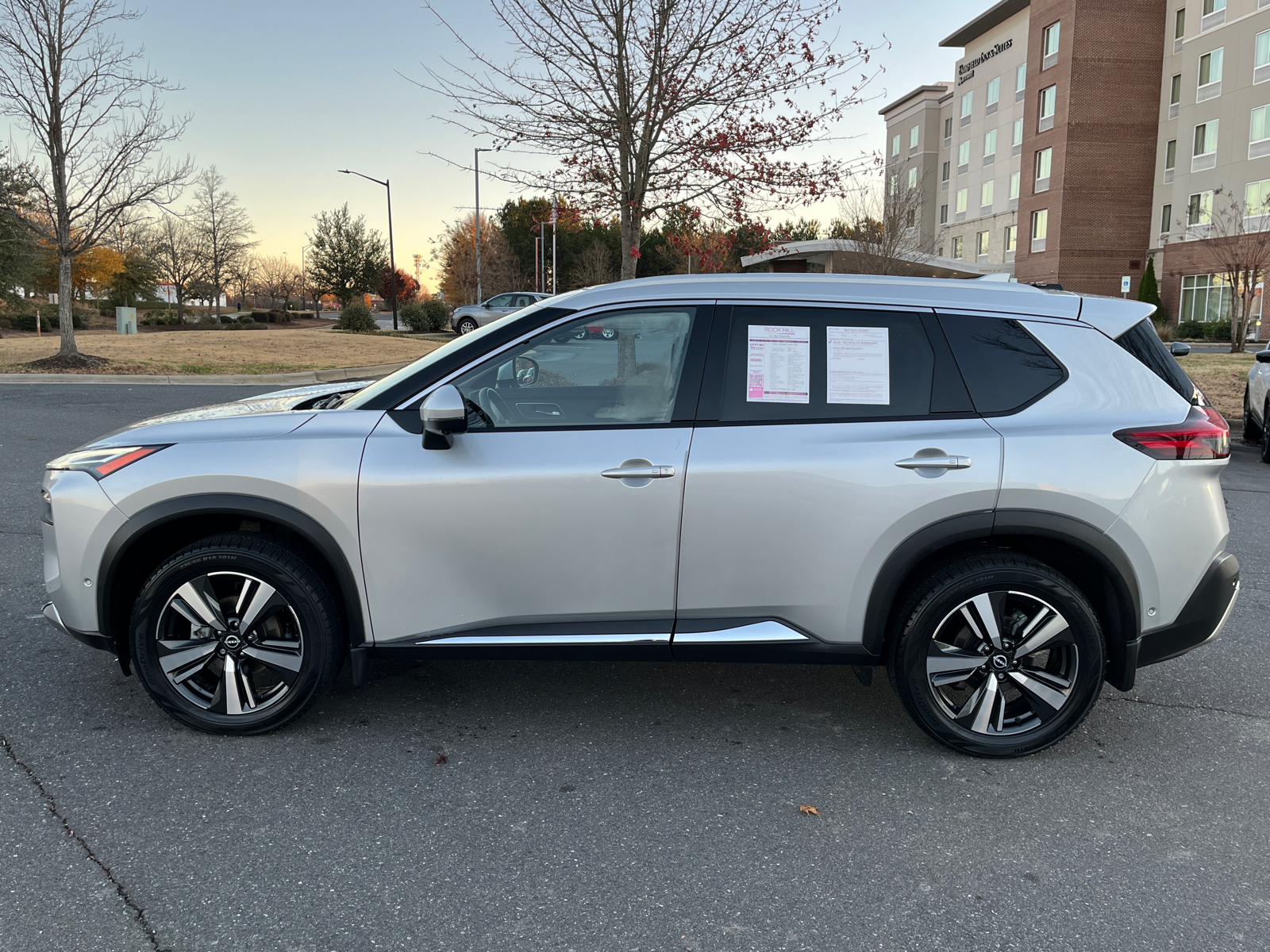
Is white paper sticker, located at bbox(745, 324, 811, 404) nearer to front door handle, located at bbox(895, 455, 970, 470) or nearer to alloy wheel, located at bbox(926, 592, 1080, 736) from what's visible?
front door handle, located at bbox(895, 455, 970, 470)

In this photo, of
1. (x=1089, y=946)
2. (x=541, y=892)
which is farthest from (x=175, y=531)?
(x=1089, y=946)

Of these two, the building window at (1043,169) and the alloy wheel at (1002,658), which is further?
the building window at (1043,169)

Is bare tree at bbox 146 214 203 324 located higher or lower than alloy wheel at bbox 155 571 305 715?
higher

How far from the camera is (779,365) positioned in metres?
3.62

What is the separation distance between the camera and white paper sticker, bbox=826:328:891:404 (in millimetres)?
3600

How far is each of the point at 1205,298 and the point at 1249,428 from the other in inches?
1455

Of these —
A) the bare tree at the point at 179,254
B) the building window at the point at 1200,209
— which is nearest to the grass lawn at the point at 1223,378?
the building window at the point at 1200,209

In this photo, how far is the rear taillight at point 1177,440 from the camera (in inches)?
137

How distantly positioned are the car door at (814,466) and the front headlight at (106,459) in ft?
6.84

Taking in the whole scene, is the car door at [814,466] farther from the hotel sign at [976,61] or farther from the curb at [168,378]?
the hotel sign at [976,61]

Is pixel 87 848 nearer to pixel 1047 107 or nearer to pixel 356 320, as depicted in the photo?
pixel 356 320

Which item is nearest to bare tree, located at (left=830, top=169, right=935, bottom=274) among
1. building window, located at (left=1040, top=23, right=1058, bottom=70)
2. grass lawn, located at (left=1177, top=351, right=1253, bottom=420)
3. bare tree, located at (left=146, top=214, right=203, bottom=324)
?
grass lawn, located at (left=1177, top=351, right=1253, bottom=420)

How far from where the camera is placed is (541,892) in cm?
280

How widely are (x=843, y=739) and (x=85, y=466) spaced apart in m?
3.13
